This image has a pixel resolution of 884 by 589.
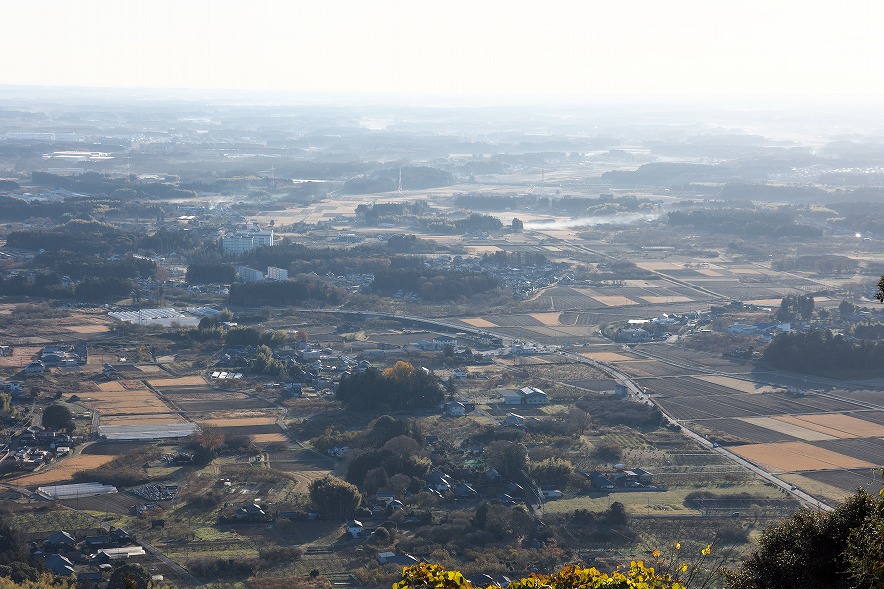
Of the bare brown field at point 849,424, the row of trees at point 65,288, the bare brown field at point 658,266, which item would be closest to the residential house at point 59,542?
the bare brown field at point 849,424

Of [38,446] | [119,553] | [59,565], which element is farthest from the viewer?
[38,446]

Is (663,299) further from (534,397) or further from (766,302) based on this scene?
(534,397)

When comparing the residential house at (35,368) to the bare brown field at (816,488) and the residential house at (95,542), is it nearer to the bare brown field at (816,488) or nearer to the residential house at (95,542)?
the residential house at (95,542)

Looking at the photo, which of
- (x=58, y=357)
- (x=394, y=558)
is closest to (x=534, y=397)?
(x=394, y=558)

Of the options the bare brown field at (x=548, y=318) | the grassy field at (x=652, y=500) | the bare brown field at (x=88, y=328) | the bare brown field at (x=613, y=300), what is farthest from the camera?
the bare brown field at (x=613, y=300)

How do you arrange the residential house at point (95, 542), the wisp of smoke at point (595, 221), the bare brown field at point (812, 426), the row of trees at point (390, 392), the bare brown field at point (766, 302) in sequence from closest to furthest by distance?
the residential house at point (95, 542) → the bare brown field at point (812, 426) → the row of trees at point (390, 392) → the bare brown field at point (766, 302) → the wisp of smoke at point (595, 221)

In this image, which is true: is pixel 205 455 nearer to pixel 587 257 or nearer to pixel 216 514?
pixel 216 514

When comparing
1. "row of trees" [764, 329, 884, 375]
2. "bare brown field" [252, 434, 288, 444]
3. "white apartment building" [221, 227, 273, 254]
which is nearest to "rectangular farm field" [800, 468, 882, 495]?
"row of trees" [764, 329, 884, 375]

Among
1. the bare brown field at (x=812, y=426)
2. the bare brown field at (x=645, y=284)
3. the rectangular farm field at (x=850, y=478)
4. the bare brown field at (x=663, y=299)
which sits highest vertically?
the rectangular farm field at (x=850, y=478)
